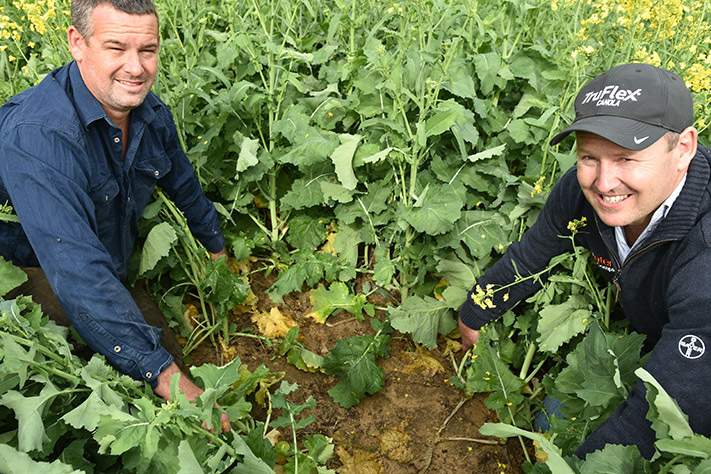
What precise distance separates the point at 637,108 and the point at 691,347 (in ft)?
2.30

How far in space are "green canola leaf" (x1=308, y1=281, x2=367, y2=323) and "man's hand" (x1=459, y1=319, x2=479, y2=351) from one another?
579mm

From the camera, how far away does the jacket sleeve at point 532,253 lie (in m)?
2.48

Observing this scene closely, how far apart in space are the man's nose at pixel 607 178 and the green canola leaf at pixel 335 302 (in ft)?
5.33

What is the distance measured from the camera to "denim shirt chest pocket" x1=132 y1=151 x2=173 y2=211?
2.82m

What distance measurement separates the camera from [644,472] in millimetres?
1631

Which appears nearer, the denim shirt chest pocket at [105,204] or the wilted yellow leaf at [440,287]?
the denim shirt chest pocket at [105,204]

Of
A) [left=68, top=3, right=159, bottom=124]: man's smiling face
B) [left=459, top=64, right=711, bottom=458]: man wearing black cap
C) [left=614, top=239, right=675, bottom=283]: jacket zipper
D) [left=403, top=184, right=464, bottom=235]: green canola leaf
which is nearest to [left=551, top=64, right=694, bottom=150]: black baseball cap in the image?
[left=459, top=64, right=711, bottom=458]: man wearing black cap

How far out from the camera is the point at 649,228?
6.82ft

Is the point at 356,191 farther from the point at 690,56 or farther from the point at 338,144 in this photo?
the point at 690,56

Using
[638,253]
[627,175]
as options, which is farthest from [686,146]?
[638,253]

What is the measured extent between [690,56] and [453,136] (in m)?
1.13

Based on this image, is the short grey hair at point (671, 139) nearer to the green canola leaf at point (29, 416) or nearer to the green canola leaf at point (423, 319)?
the green canola leaf at point (423, 319)

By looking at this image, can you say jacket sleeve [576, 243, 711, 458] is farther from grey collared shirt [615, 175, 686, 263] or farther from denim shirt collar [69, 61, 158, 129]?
denim shirt collar [69, 61, 158, 129]

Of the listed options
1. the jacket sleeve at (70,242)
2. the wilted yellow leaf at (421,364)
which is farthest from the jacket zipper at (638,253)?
the jacket sleeve at (70,242)
